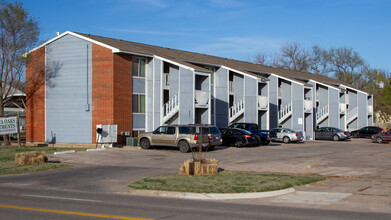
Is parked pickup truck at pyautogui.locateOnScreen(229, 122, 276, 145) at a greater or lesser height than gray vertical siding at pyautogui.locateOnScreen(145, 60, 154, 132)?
lesser

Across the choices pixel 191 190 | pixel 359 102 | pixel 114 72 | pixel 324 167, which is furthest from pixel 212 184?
pixel 359 102

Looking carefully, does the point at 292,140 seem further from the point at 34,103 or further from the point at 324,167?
the point at 34,103

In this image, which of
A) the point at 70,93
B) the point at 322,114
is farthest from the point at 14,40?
the point at 322,114

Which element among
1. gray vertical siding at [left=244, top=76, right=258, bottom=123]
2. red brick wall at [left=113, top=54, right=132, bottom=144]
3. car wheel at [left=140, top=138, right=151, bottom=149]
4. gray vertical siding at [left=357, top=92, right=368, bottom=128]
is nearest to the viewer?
car wheel at [left=140, top=138, right=151, bottom=149]

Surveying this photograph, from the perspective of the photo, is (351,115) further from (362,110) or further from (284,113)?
(284,113)

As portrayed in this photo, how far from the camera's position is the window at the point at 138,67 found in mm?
33219

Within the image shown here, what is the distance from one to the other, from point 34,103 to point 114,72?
329 inches

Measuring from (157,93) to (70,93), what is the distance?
674 centimetres

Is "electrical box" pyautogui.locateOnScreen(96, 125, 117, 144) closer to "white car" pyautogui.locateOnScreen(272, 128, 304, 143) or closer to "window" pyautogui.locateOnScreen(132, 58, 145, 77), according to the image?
"window" pyautogui.locateOnScreen(132, 58, 145, 77)

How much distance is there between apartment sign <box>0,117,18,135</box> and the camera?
1072 inches

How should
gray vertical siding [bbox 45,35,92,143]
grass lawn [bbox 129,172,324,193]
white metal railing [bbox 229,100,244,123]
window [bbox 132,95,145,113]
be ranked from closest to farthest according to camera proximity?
grass lawn [bbox 129,172,324,193]
gray vertical siding [bbox 45,35,92,143]
window [bbox 132,95,145,113]
white metal railing [bbox 229,100,244,123]

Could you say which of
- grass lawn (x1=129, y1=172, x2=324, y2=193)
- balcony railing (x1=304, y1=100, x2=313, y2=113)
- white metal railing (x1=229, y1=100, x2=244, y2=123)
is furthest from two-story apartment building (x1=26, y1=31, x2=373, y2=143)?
grass lawn (x1=129, y1=172, x2=324, y2=193)

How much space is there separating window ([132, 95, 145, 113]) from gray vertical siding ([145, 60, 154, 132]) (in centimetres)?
33

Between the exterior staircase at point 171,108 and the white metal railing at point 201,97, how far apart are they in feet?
5.29
